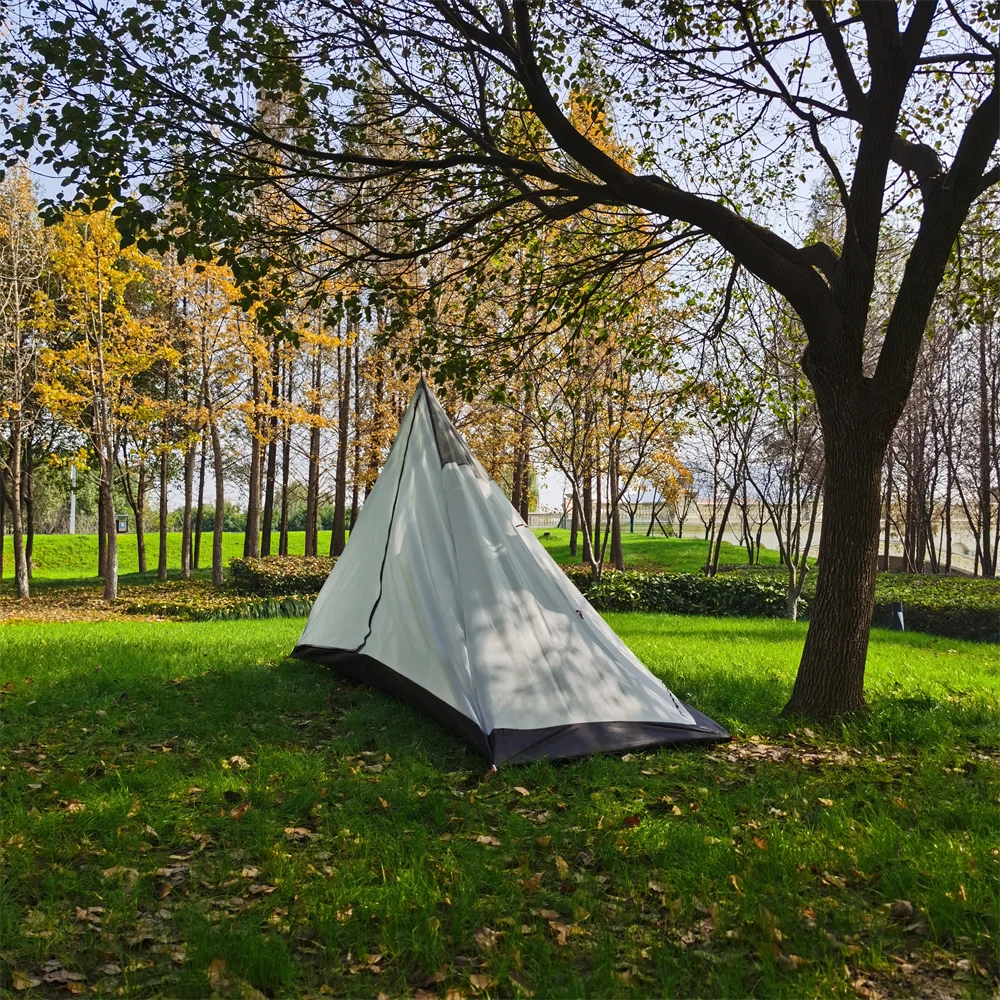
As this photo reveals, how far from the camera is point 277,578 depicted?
51.7 ft

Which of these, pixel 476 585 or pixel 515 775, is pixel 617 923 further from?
pixel 476 585

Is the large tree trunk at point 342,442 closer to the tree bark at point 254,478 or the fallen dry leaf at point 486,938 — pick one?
the tree bark at point 254,478

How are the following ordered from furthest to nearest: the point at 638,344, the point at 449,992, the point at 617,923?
the point at 638,344
the point at 617,923
the point at 449,992

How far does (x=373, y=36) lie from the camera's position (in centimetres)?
587

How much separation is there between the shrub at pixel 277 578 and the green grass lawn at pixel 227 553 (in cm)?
965

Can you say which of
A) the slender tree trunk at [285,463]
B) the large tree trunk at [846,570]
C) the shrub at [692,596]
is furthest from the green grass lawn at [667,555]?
the large tree trunk at [846,570]

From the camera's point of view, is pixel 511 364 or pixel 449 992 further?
pixel 511 364

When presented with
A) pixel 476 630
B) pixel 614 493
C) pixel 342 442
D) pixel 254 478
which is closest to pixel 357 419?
pixel 342 442

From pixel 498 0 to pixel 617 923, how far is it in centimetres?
599

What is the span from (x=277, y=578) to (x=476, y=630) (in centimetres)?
1122

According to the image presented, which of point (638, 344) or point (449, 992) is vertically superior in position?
point (638, 344)

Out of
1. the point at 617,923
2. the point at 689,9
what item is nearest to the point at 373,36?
the point at 689,9

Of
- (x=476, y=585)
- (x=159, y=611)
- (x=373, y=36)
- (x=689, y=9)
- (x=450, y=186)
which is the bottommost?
(x=159, y=611)

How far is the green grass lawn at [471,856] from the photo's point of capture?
2.78 metres
